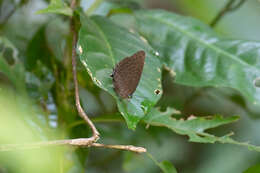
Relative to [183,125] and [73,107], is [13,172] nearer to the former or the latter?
[73,107]

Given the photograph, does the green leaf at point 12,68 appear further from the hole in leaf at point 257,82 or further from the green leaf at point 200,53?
the hole in leaf at point 257,82

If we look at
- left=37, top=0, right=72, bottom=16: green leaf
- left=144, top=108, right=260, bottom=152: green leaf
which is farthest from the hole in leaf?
left=37, top=0, right=72, bottom=16: green leaf

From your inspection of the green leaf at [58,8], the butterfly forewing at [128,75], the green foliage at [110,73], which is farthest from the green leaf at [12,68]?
the butterfly forewing at [128,75]

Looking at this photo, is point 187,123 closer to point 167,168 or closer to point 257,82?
point 167,168

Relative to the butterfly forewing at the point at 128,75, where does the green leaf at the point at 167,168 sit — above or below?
below

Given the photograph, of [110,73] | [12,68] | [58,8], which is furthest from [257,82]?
[12,68]
